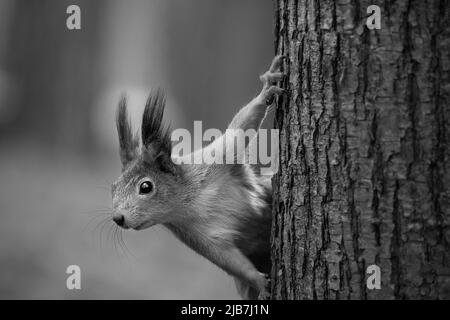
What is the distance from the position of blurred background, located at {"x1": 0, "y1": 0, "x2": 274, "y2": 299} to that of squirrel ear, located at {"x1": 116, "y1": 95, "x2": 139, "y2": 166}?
7.42 feet

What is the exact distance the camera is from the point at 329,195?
1887mm

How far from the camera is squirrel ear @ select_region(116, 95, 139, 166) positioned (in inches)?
103

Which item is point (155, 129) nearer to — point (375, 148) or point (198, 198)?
point (198, 198)

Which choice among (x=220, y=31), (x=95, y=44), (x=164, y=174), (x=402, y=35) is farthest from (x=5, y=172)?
(x=402, y=35)

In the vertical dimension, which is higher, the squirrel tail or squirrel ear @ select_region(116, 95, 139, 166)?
squirrel ear @ select_region(116, 95, 139, 166)

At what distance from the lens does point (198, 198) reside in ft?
8.78

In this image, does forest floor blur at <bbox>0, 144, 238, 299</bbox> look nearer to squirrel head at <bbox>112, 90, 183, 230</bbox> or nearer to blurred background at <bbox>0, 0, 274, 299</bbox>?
blurred background at <bbox>0, 0, 274, 299</bbox>

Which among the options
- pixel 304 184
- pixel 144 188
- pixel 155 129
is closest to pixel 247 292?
pixel 144 188

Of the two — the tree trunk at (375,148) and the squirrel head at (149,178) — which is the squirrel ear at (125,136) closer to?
the squirrel head at (149,178)

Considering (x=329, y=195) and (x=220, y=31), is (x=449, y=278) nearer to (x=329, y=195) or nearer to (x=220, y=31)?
(x=329, y=195)

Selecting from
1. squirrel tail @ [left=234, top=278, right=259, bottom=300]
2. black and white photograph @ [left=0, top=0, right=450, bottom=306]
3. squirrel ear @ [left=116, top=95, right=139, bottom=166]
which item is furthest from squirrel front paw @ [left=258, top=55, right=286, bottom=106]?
squirrel tail @ [left=234, top=278, right=259, bottom=300]

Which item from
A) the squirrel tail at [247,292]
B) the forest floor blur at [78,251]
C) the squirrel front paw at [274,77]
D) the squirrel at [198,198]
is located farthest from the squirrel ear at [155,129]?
the forest floor blur at [78,251]

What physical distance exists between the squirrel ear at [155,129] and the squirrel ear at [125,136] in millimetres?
106

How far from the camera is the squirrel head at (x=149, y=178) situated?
8.31ft
